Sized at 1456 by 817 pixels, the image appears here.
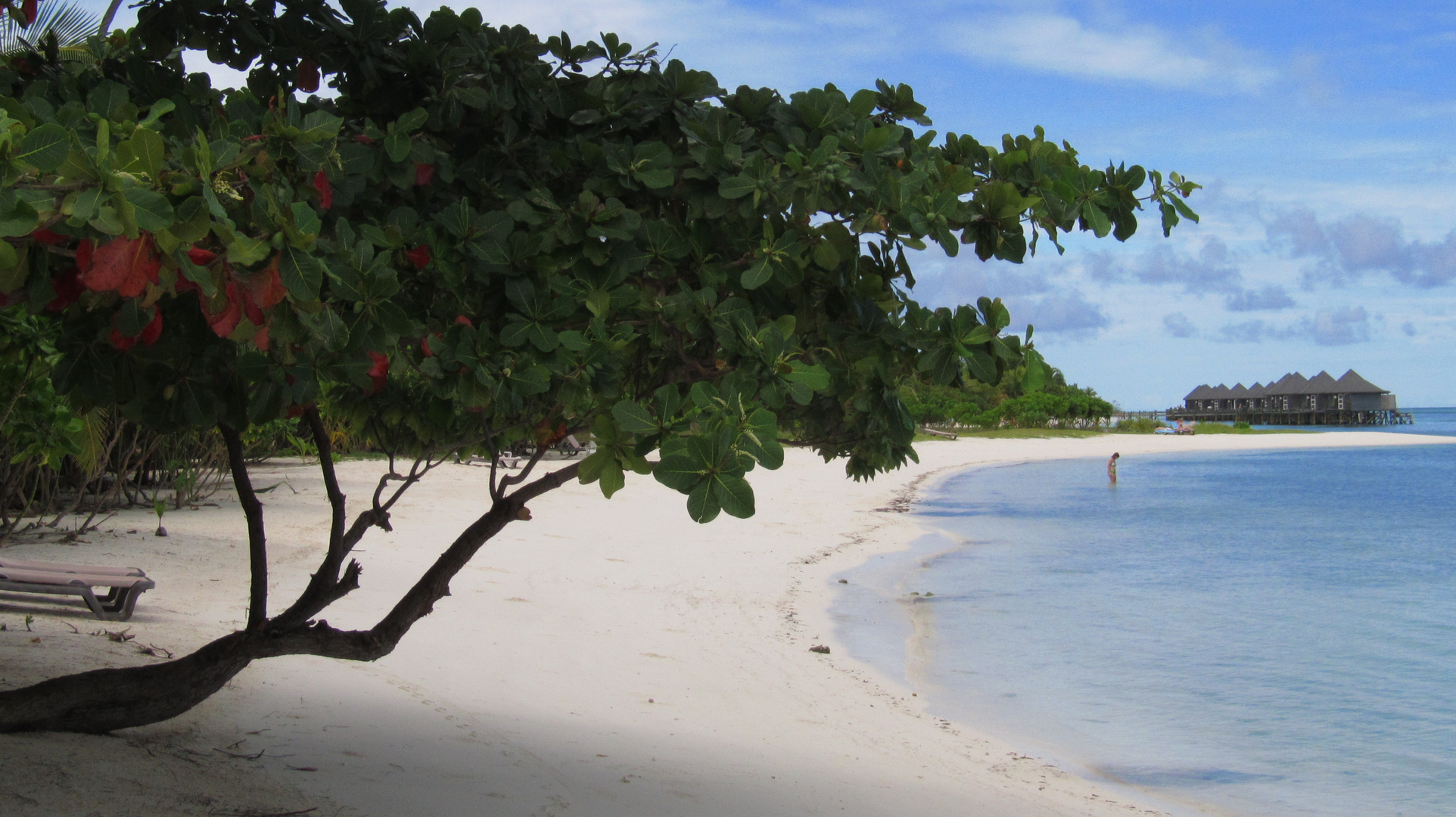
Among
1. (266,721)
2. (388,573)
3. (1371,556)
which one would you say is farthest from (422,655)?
(1371,556)

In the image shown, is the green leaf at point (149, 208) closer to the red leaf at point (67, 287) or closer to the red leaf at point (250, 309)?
the red leaf at point (250, 309)

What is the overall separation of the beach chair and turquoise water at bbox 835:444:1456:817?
5.75 meters

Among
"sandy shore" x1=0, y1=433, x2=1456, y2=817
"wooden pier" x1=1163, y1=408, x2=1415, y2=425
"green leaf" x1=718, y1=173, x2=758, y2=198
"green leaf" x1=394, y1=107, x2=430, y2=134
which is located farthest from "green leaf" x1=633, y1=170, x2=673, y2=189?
"wooden pier" x1=1163, y1=408, x2=1415, y2=425

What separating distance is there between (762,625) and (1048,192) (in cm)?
748

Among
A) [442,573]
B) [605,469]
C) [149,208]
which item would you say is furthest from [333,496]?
[149,208]

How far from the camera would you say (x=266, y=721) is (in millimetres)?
4684

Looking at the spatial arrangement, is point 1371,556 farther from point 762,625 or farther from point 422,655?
point 422,655

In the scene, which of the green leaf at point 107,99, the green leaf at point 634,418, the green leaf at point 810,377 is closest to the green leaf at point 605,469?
the green leaf at point 634,418

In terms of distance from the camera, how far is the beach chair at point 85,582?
622 centimetres

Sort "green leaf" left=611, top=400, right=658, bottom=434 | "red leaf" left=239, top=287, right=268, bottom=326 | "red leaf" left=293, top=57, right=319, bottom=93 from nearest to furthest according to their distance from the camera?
"red leaf" left=239, top=287, right=268, bottom=326, "green leaf" left=611, top=400, right=658, bottom=434, "red leaf" left=293, top=57, right=319, bottom=93

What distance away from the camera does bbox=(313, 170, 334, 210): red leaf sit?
7.73ft

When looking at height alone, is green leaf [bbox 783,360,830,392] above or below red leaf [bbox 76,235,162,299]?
below

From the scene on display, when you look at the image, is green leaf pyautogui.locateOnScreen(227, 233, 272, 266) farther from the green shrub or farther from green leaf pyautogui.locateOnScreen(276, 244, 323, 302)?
the green shrub

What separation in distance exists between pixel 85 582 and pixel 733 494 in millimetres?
6124
